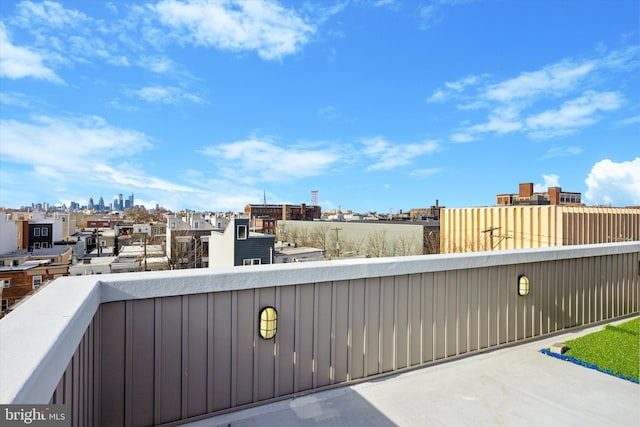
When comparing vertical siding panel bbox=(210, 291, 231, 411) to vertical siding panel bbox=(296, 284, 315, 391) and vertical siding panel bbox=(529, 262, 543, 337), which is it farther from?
vertical siding panel bbox=(529, 262, 543, 337)

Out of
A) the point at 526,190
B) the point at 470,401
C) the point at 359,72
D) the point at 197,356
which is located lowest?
the point at 470,401

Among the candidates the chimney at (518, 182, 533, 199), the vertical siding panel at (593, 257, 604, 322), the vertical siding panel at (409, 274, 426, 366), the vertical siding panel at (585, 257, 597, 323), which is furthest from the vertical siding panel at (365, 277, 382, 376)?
the chimney at (518, 182, 533, 199)

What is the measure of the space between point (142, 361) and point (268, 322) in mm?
956

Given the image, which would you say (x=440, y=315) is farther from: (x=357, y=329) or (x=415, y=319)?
(x=357, y=329)

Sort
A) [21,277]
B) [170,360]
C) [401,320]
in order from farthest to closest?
[21,277], [401,320], [170,360]

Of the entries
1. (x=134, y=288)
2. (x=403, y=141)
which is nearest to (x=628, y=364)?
(x=134, y=288)

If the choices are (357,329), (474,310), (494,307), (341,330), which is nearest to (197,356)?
(341,330)

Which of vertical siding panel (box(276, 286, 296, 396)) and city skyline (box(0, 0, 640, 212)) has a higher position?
city skyline (box(0, 0, 640, 212))

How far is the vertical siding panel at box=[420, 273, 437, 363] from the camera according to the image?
11.6 feet

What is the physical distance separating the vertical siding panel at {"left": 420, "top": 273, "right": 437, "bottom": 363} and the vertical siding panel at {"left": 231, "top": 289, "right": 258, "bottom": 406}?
5.91 ft

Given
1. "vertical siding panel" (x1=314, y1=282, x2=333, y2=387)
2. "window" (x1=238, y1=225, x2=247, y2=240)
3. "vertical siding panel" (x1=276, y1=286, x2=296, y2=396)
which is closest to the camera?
"vertical siding panel" (x1=276, y1=286, x2=296, y2=396)

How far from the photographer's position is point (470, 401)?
9.47 feet

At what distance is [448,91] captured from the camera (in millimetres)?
22422

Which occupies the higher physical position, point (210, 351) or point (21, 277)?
point (210, 351)
